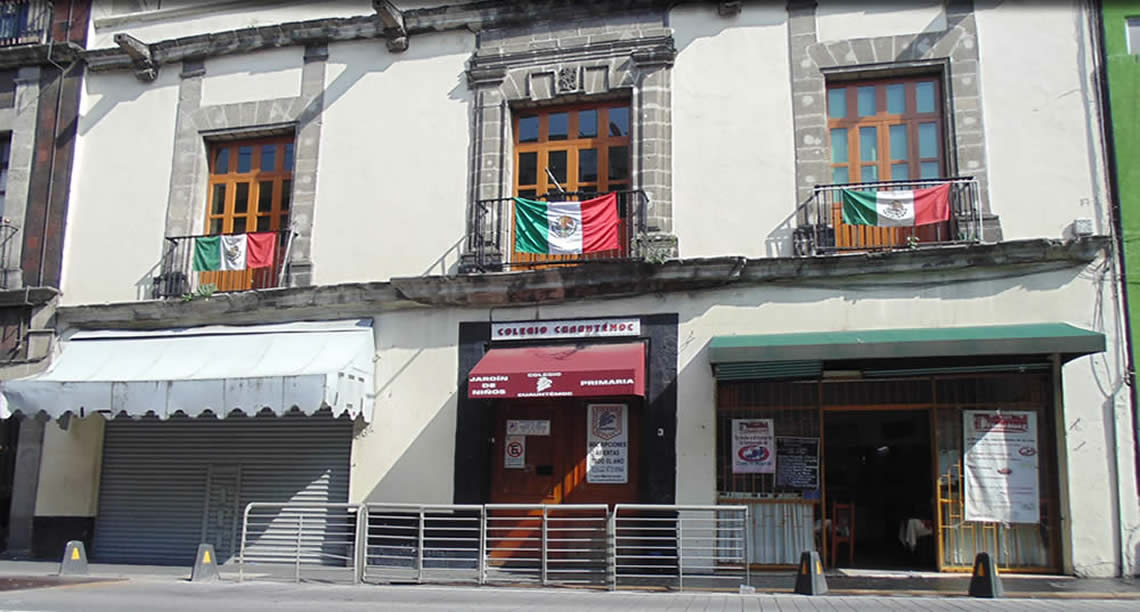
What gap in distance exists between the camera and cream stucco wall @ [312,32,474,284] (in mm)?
14727

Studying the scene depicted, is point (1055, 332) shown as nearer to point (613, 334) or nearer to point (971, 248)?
point (971, 248)

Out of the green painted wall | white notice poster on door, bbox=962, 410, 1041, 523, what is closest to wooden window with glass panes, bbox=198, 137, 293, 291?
white notice poster on door, bbox=962, 410, 1041, 523

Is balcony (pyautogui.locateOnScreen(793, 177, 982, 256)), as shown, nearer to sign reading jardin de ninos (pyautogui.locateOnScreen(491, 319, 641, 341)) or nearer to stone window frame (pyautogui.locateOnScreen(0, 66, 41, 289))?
sign reading jardin de ninos (pyautogui.locateOnScreen(491, 319, 641, 341))

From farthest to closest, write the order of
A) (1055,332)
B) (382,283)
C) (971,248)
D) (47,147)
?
(47,147) → (382,283) → (971,248) → (1055,332)

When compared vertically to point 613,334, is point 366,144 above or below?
above

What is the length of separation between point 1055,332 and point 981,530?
105 inches

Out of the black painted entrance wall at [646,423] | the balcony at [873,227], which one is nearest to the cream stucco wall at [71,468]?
A: the black painted entrance wall at [646,423]

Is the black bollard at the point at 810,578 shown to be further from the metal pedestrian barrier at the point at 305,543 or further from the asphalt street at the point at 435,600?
the metal pedestrian barrier at the point at 305,543

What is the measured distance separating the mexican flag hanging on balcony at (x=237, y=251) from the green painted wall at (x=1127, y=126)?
11.7 metres

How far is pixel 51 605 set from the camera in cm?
974

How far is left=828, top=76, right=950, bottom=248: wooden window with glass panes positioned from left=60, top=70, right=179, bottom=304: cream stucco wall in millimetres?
10430

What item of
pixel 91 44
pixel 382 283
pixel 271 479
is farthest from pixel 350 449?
pixel 91 44

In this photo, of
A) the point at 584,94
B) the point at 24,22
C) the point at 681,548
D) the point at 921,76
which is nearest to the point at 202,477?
the point at 681,548

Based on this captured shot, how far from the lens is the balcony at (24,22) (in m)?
17.0
